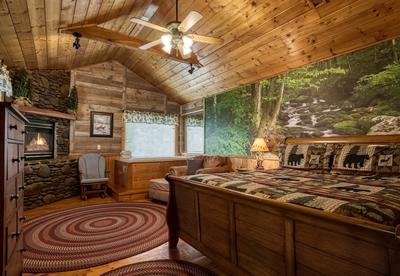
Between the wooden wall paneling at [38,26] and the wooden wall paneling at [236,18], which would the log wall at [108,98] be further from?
the wooden wall paneling at [236,18]

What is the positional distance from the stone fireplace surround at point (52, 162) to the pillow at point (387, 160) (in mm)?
5213

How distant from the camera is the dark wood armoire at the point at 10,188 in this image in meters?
1.15

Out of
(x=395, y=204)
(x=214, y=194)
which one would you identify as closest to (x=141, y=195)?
(x=214, y=194)

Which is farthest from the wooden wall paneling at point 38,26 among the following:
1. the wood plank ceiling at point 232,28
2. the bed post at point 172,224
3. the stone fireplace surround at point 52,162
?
the bed post at point 172,224

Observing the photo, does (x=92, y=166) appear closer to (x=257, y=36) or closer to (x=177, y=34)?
(x=177, y=34)

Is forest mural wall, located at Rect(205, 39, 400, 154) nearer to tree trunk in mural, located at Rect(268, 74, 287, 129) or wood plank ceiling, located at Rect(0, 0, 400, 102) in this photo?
tree trunk in mural, located at Rect(268, 74, 287, 129)

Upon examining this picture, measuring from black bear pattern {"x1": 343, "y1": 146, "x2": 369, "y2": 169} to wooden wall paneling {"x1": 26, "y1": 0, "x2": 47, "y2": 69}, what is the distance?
387cm

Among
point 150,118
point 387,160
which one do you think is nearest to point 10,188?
point 387,160

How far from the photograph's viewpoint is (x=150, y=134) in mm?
6199

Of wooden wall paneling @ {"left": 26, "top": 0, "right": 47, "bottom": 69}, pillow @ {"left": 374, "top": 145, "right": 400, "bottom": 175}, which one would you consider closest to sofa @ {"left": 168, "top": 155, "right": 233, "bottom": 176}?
pillow @ {"left": 374, "top": 145, "right": 400, "bottom": 175}

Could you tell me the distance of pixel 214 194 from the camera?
1.88m

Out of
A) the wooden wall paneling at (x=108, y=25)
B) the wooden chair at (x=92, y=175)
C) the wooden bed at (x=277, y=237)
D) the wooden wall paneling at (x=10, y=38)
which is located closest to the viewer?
the wooden bed at (x=277, y=237)

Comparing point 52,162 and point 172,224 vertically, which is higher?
point 52,162

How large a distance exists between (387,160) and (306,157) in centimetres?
85
